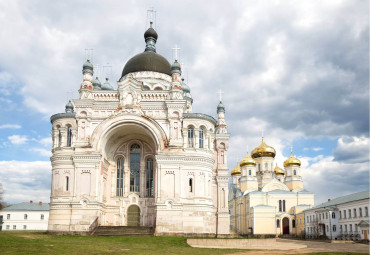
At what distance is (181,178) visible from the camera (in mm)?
33750

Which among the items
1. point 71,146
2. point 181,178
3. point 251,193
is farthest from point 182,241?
point 251,193

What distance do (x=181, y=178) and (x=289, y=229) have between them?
120 feet

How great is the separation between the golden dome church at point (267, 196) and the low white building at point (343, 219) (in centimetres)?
601

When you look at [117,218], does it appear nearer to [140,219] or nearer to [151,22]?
[140,219]

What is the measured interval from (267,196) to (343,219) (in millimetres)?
17378

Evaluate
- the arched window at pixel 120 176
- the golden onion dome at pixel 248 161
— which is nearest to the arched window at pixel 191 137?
the arched window at pixel 120 176

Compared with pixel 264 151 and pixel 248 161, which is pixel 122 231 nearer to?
pixel 248 161

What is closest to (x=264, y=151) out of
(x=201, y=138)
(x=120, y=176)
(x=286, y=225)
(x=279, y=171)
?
(x=279, y=171)

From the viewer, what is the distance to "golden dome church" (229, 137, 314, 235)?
2415 inches

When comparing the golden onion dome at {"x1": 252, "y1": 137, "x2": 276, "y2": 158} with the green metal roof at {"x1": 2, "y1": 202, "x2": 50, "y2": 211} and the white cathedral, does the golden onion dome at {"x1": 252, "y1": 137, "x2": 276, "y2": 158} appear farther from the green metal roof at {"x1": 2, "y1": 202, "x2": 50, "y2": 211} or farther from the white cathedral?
the green metal roof at {"x1": 2, "y1": 202, "x2": 50, "y2": 211}

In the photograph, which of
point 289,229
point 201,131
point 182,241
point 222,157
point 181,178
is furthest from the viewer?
point 289,229

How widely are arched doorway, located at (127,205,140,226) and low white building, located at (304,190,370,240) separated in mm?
23309

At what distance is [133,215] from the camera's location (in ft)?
122

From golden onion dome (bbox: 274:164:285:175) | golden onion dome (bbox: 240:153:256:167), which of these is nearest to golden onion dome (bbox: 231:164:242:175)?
golden onion dome (bbox: 274:164:285:175)
